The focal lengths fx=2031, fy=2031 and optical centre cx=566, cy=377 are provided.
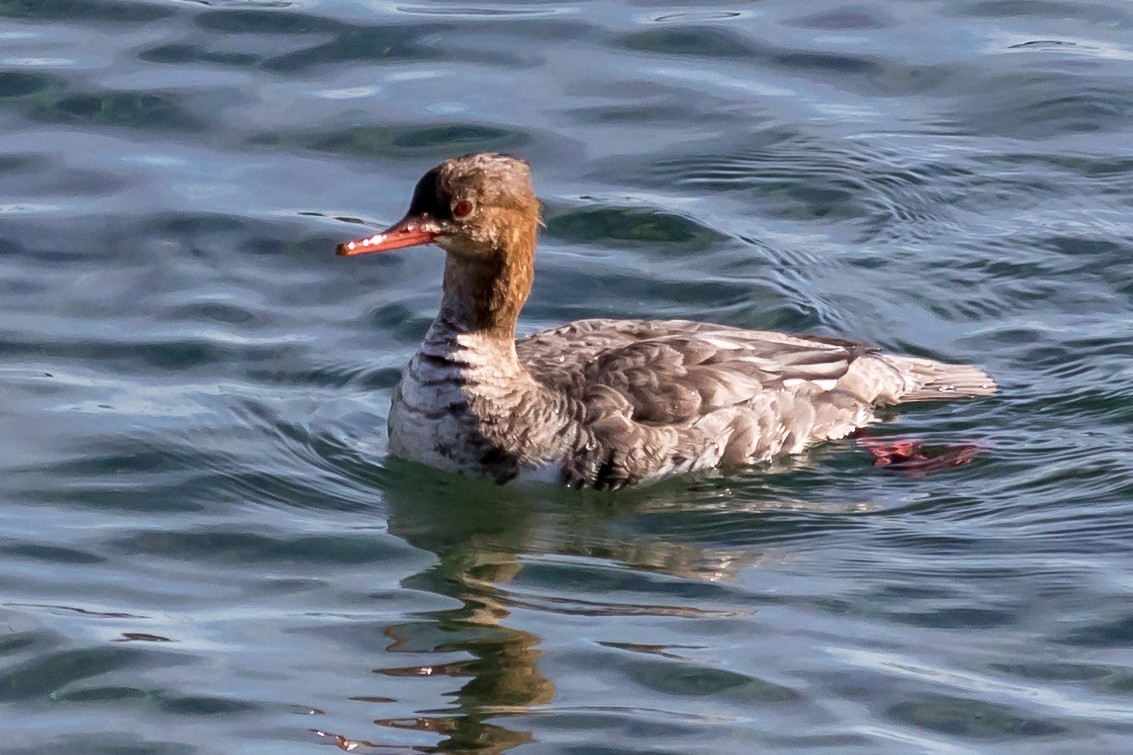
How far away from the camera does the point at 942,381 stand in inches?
460

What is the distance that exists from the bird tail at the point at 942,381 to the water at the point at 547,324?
124mm

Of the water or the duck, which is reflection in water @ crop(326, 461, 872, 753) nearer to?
the water

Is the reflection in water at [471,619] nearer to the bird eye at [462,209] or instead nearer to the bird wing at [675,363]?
the bird wing at [675,363]

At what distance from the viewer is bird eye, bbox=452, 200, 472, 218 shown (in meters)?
10.2

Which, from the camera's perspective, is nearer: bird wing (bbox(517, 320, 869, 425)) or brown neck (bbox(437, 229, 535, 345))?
brown neck (bbox(437, 229, 535, 345))

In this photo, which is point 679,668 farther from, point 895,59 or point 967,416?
point 895,59

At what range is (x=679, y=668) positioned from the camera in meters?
8.49

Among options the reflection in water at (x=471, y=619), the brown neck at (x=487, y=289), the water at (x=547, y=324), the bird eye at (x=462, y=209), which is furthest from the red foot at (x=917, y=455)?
the bird eye at (x=462, y=209)

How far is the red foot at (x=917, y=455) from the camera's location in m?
10.9

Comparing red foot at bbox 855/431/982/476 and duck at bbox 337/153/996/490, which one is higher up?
duck at bbox 337/153/996/490

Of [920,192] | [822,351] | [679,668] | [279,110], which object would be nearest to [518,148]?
[279,110]

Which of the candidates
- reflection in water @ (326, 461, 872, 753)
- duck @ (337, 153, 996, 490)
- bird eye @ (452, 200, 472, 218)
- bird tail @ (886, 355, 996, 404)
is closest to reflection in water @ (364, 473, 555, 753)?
reflection in water @ (326, 461, 872, 753)

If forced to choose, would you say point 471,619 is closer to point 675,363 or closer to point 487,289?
point 487,289

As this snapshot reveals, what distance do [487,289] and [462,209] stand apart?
1.79ft
